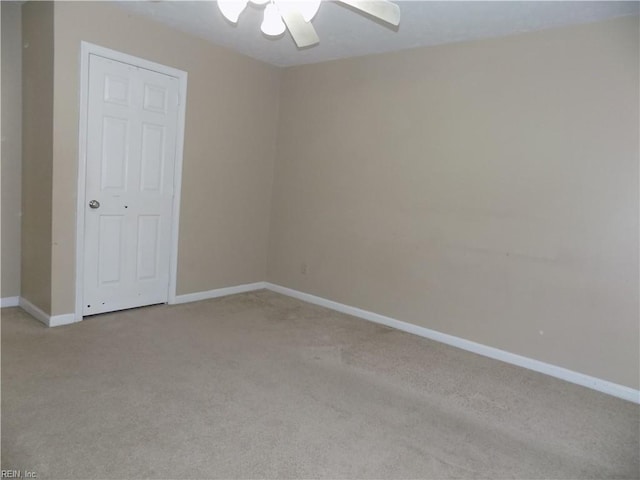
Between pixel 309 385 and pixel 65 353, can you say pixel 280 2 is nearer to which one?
pixel 309 385

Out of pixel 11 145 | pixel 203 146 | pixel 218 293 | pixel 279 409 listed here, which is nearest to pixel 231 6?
pixel 279 409

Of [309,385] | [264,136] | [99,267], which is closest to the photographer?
[309,385]

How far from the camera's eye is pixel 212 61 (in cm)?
410

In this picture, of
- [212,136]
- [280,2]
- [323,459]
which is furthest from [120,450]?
[212,136]

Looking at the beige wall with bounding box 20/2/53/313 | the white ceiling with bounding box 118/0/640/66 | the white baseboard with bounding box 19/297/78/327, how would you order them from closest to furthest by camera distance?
the white ceiling with bounding box 118/0/640/66
the beige wall with bounding box 20/2/53/313
the white baseboard with bounding box 19/297/78/327

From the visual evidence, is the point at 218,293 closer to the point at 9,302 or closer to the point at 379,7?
the point at 9,302

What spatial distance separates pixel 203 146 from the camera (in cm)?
418

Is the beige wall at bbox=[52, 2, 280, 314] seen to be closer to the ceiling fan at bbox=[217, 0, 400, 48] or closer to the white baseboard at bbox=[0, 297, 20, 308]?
the white baseboard at bbox=[0, 297, 20, 308]

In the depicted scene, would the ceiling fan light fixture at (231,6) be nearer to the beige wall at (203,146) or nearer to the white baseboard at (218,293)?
the beige wall at (203,146)

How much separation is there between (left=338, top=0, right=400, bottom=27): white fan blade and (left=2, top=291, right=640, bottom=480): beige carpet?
6.57 feet

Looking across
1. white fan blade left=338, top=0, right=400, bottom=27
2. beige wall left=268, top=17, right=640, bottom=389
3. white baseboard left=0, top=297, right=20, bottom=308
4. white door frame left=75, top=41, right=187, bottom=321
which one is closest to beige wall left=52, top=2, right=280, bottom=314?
white door frame left=75, top=41, right=187, bottom=321

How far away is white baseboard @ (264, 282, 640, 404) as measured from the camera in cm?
293

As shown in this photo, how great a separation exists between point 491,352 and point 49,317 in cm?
339

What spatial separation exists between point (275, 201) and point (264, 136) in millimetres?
706
